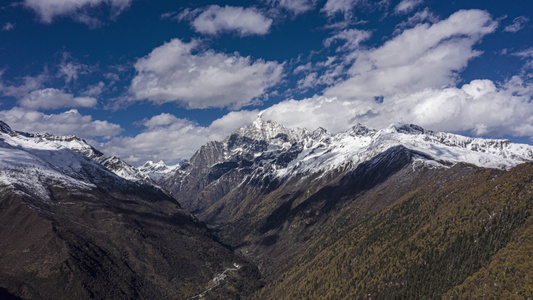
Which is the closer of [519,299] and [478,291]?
[519,299]

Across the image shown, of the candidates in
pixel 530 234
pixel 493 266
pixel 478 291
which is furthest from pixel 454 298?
pixel 530 234

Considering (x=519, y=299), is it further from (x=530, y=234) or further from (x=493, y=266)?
(x=530, y=234)

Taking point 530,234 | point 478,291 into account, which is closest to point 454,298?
point 478,291

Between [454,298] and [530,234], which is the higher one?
[530,234]

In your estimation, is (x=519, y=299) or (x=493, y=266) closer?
(x=519, y=299)

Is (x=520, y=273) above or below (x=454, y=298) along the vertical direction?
above

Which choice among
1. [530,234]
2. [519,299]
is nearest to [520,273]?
[519,299]

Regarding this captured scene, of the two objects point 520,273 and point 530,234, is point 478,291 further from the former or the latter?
point 530,234
